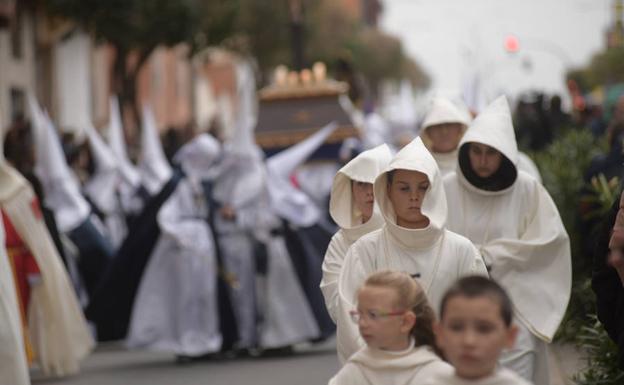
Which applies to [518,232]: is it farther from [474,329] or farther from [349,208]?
[474,329]

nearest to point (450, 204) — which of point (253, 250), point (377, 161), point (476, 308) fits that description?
point (377, 161)

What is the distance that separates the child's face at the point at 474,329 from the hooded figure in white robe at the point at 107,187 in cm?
1431

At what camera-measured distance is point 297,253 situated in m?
15.4

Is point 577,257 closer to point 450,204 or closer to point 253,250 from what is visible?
point 253,250

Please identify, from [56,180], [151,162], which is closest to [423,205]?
[56,180]

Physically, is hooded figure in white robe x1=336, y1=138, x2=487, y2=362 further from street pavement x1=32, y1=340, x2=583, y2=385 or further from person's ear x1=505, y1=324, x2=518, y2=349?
street pavement x1=32, y1=340, x2=583, y2=385

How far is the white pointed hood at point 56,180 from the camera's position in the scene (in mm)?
16438

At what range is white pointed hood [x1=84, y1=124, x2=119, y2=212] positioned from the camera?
19.4 metres

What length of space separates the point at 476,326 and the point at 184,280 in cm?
1021

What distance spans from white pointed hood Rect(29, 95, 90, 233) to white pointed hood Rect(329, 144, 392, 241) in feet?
27.1

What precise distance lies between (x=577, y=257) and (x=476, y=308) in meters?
10.9

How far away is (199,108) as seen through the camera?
6294 centimetres

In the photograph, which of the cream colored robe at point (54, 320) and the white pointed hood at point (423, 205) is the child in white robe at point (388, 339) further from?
the cream colored robe at point (54, 320)

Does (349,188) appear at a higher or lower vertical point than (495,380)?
higher
